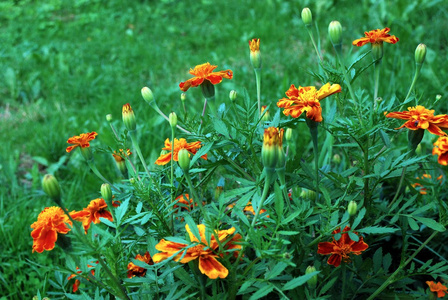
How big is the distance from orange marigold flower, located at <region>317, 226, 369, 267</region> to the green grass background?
0.78 meters

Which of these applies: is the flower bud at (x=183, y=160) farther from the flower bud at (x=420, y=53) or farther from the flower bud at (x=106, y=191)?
the flower bud at (x=420, y=53)

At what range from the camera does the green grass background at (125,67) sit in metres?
1.99

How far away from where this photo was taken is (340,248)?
36.2 inches

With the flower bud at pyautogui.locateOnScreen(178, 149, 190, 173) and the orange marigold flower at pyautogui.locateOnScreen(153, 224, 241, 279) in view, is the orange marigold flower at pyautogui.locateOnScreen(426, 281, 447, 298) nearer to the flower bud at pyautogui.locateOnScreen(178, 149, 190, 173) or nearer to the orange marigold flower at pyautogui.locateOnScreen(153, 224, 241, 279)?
the orange marigold flower at pyautogui.locateOnScreen(153, 224, 241, 279)

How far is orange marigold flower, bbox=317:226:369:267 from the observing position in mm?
920

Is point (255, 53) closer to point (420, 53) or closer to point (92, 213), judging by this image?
point (420, 53)

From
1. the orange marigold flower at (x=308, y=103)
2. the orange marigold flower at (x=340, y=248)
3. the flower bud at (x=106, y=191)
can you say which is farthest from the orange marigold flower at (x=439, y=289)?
the flower bud at (x=106, y=191)

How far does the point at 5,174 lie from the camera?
2.12 metres

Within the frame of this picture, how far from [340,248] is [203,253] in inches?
11.8

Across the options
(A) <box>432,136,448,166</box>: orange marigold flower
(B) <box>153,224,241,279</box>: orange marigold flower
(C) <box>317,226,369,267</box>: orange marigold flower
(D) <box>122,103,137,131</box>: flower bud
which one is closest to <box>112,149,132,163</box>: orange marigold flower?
(D) <box>122,103,137,131</box>: flower bud

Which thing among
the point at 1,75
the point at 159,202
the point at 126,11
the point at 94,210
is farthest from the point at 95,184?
the point at 126,11

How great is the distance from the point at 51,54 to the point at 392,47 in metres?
2.52

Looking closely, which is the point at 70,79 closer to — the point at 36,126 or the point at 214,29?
the point at 36,126

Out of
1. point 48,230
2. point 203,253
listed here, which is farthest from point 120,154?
point 203,253
